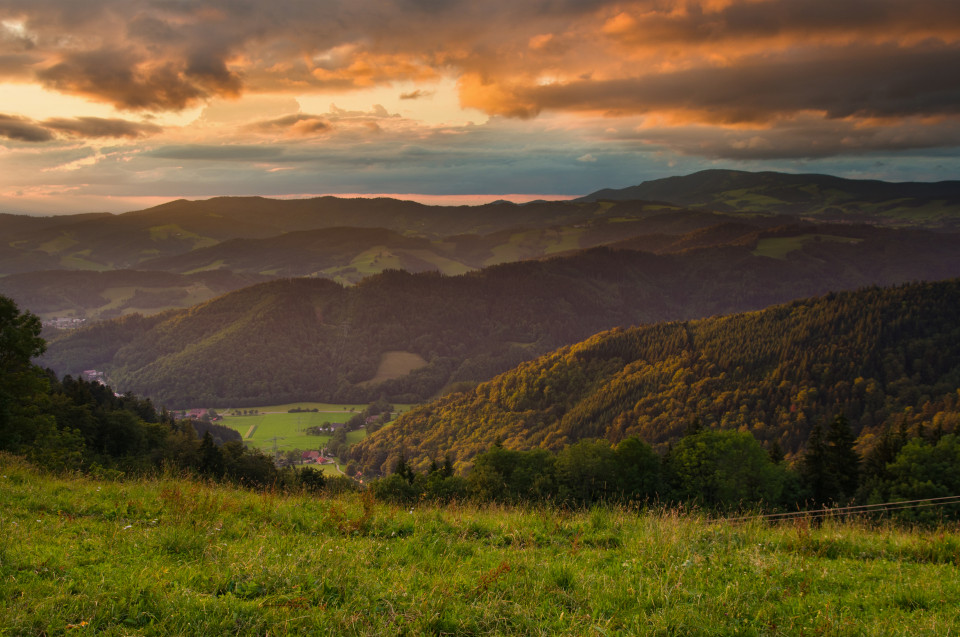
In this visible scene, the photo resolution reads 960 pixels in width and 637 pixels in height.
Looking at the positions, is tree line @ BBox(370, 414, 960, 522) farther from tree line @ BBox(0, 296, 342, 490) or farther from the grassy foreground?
the grassy foreground

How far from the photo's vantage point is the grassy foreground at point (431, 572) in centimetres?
519

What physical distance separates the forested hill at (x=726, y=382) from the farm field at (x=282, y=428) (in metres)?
16.1

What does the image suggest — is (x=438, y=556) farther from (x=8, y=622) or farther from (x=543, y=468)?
(x=543, y=468)

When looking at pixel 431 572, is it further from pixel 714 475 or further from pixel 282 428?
pixel 282 428

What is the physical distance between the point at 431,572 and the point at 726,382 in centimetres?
13262

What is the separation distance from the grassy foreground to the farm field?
133 metres

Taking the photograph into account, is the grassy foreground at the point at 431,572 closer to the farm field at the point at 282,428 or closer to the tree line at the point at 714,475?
the tree line at the point at 714,475

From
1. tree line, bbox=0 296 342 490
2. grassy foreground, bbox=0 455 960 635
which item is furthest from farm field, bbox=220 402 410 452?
grassy foreground, bbox=0 455 960 635

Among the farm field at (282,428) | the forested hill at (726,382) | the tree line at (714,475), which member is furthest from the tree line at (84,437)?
the farm field at (282,428)

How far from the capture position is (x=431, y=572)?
666cm

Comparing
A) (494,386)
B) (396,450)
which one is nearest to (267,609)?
(396,450)

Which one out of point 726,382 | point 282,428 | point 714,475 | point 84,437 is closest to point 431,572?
point 714,475

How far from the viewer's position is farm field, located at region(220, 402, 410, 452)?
143 meters

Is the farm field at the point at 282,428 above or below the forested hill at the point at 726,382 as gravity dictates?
below
